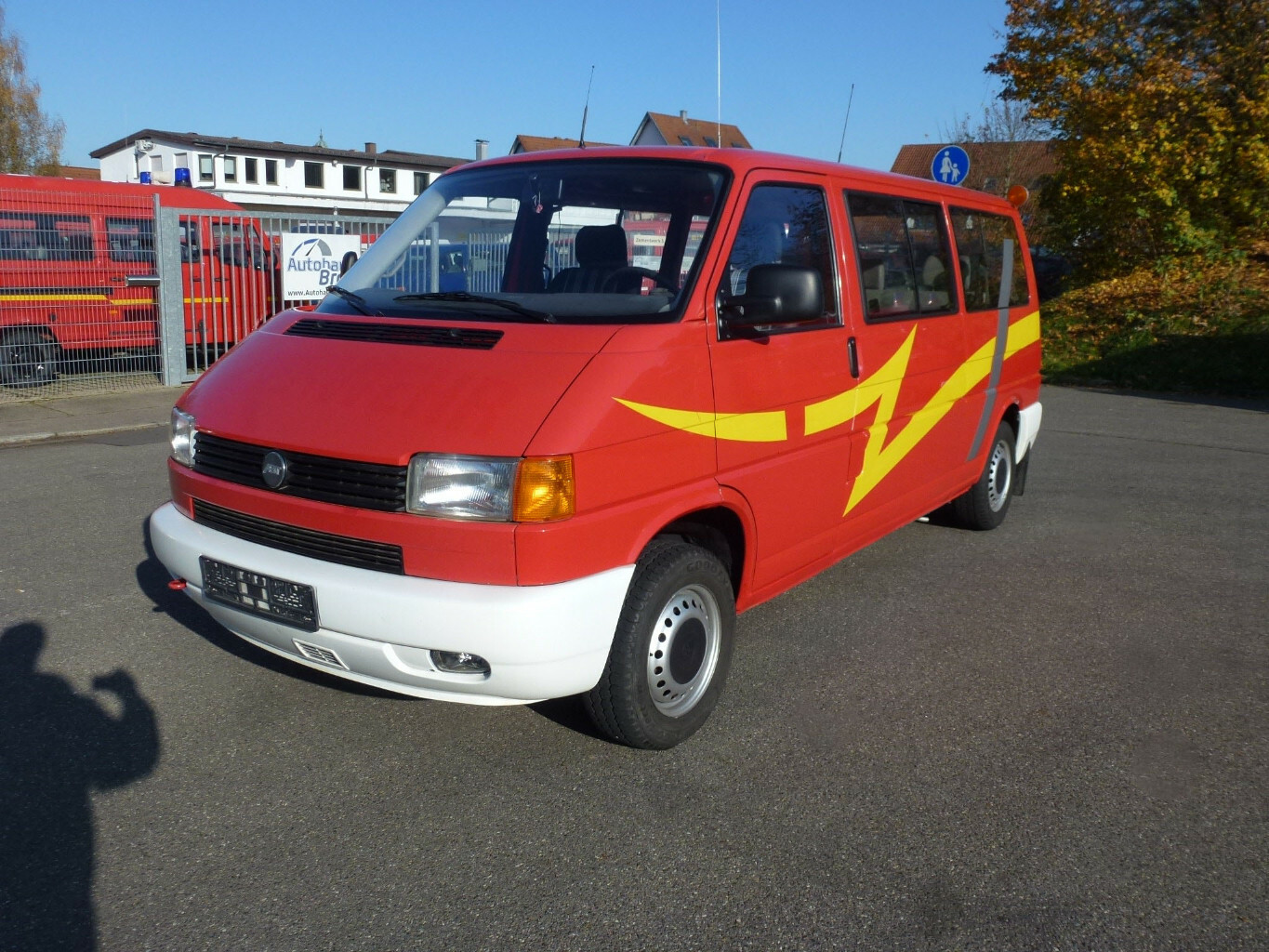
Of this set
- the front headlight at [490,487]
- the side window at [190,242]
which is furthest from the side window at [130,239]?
the front headlight at [490,487]

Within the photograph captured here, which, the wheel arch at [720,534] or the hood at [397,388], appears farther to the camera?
the wheel arch at [720,534]

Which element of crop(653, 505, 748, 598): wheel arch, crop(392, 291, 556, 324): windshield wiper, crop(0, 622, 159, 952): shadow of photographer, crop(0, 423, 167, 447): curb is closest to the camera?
Result: crop(0, 622, 159, 952): shadow of photographer

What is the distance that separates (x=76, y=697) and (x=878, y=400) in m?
3.42

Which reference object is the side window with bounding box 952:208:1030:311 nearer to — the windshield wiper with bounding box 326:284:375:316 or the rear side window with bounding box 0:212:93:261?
the windshield wiper with bounding box 326:284:375:316

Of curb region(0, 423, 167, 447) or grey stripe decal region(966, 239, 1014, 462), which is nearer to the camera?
grey stripe decal region(966, 239, 1014, 462)

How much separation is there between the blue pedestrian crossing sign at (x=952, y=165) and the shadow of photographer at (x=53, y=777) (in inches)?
450

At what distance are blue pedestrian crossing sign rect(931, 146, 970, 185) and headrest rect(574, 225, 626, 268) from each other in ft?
32.4

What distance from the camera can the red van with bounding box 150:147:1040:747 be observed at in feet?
10.5

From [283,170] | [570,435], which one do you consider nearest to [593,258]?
[570,435]

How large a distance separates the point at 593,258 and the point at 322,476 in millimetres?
1413

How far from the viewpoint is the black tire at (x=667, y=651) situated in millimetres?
3471

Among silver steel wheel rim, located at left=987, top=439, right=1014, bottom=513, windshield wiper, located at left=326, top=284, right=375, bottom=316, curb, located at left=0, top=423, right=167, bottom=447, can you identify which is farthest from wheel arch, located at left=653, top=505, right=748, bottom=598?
curb, located at left=0, top=423, right=167, bottom=447

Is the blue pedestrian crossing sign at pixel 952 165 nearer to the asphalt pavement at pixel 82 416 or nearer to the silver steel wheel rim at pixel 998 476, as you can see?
the silver steel wheel rim at pixel 998 476

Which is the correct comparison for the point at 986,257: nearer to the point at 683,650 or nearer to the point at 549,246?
the point at 549,246
